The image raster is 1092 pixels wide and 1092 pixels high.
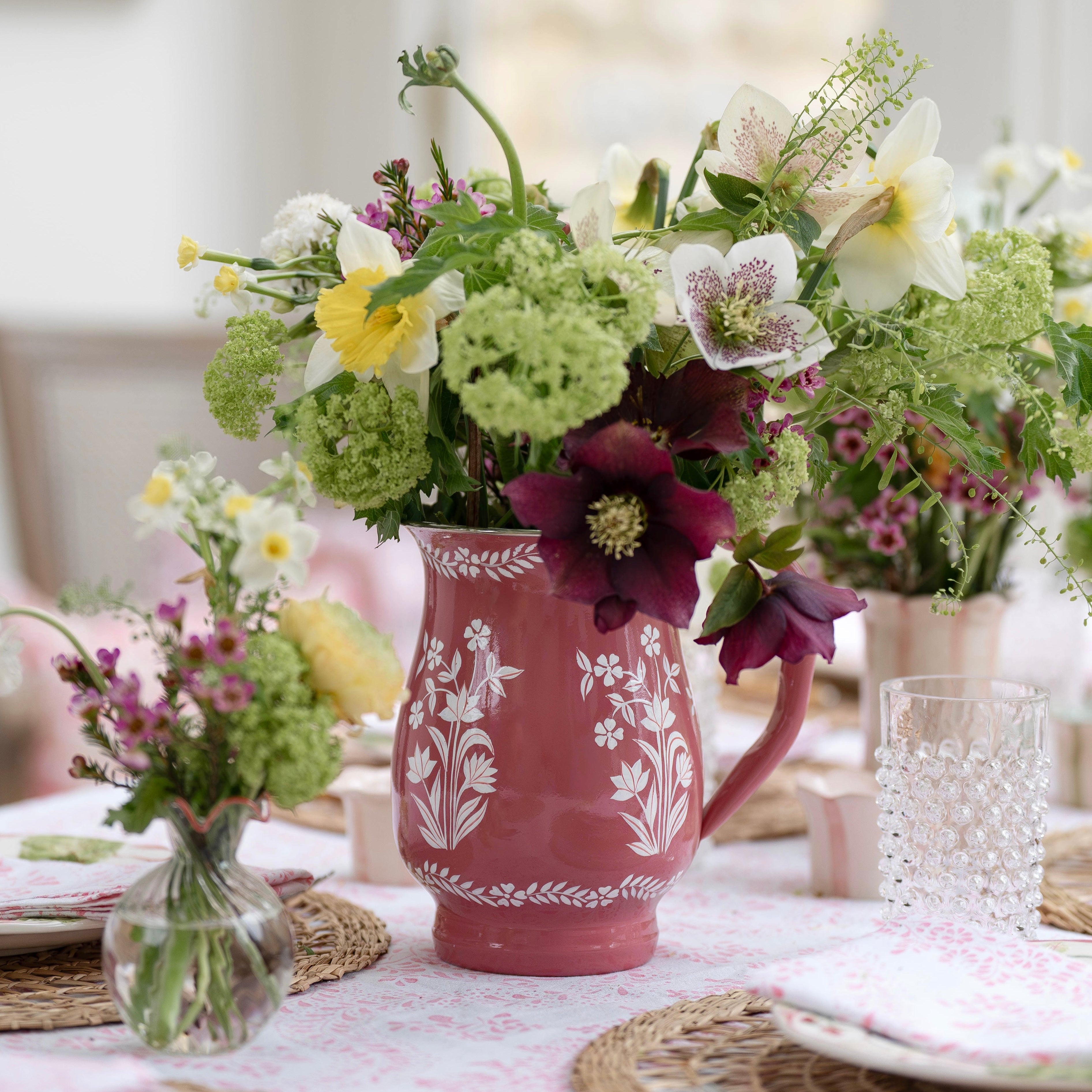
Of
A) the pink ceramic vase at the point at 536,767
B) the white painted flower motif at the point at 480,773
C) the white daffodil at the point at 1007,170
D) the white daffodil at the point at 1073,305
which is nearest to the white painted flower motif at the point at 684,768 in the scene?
the pink ceramic vase at the point at 536,767

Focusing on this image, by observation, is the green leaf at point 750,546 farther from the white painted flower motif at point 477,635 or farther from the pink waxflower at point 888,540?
the pink waxflower at point 888,540

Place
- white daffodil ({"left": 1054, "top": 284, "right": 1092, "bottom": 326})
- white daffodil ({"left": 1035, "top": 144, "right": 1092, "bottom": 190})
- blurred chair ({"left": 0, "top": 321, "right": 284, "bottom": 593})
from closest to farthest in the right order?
1. white daffodil ({"left": 1054, "top": 284, "right": 1092, "bottom": 326})
2. white daffodil ({"left": 1035, "top": 144, "right": 1092, "bottom": 190})
3. blurred chair ({"left": 0, "top": 321, "right": 284, "bottom": 593})

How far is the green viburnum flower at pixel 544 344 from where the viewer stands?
1.76 feet

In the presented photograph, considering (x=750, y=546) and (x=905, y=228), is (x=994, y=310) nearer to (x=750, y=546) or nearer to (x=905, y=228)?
(x=905, y=228)

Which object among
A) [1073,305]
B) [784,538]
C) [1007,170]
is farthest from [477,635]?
[1007,170]

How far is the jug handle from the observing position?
2.36ft

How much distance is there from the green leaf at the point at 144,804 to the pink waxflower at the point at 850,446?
64cm

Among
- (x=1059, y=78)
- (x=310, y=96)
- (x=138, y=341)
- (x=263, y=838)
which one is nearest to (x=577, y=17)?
(x=310, y=96)

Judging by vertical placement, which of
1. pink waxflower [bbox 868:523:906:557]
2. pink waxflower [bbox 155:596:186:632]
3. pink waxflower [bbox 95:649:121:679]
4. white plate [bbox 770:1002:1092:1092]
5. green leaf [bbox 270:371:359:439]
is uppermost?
green leaf [bbox 270:371:359:439]

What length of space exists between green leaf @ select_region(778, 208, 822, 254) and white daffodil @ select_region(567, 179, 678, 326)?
6 centimetres

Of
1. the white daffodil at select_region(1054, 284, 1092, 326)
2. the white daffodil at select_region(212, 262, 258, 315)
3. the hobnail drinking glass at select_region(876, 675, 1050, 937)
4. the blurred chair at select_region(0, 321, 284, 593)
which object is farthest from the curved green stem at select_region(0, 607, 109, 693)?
the blurred chair at select_region(0, 321, 284, 593)

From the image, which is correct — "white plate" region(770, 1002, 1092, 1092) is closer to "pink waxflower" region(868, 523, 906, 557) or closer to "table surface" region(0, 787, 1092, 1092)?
"table surface" region(0, 787, 1092, 1092)

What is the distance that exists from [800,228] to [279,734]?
0.38 meters

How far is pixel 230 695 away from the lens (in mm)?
523
